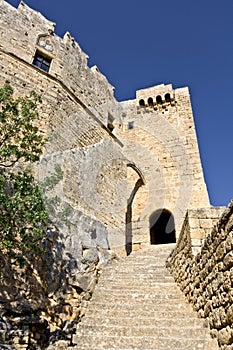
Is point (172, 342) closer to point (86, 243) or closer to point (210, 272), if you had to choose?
point (210, 272)

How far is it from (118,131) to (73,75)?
403 centimetres

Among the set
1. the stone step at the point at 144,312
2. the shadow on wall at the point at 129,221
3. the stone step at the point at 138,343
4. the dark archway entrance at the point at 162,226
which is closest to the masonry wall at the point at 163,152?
the shadow on wall at the point at 129,221

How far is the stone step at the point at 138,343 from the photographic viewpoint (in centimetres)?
289

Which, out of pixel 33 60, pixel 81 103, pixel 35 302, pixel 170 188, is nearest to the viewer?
pixel 35 302

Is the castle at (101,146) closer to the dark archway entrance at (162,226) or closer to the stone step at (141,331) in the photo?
the dark archway entrance at (162,226)

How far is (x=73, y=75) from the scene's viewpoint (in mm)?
10445

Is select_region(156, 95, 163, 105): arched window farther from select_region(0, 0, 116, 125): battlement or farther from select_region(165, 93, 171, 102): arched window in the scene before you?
select_region(0, 0, 116, 125): battlement

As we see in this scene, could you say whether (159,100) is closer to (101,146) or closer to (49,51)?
(101,146)

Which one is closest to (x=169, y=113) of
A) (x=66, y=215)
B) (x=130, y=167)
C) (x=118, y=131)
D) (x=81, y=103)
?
(x=118, y=131)

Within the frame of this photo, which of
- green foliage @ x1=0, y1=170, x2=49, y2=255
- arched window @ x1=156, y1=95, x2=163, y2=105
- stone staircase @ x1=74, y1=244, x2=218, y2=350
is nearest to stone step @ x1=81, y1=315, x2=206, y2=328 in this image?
stone staircase @ x1=74, y1=244, x2=218, y2=350

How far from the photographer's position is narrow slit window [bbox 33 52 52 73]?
371 inches

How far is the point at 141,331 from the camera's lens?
3.35 metres

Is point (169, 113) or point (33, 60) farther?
point (169, 113)

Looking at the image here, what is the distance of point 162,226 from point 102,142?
5.96m
